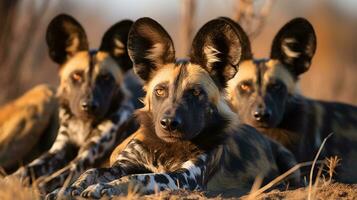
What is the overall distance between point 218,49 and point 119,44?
167cm

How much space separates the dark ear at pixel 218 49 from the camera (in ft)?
14.6

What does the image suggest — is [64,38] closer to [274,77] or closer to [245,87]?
[245,87]

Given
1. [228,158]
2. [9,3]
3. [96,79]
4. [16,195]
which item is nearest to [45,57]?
[9,3]

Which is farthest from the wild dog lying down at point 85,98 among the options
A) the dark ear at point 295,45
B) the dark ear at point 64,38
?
the dark ear at point 295,45

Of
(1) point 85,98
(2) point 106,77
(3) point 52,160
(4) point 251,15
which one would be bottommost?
(3) point 52,160

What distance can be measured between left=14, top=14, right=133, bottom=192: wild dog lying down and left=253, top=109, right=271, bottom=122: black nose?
0.92m

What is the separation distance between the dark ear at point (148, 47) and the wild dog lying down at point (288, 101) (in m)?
Answer: 1.25

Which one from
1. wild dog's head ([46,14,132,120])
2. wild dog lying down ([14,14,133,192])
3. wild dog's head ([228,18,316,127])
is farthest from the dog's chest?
wild dog's head ([228,18,316,127])

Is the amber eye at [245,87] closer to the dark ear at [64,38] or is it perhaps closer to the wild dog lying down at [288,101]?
the wild dog lying down at [288,101]

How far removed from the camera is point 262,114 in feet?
18.4

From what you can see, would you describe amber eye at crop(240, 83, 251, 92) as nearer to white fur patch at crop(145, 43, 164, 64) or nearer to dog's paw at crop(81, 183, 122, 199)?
white fur patch at crop(145, 43, 164, 64)

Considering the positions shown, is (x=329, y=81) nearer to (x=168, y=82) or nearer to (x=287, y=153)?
(x=287, y=153)

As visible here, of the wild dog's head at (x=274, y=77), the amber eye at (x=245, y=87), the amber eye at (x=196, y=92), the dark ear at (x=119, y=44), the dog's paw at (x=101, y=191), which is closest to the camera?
the dog's paw at (x=101, y=191)

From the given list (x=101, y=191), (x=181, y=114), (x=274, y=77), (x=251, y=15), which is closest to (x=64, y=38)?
(x=274, y=77)
